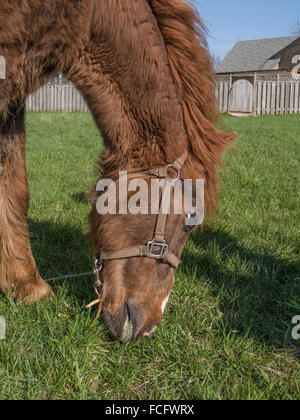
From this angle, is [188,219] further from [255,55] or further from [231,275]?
[255,55]

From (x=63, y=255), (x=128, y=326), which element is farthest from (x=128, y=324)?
(x=63, y=255)

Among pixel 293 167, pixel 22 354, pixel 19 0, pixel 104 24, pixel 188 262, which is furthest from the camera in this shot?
pixel 293 167

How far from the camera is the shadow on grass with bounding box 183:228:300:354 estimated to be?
224 centimetres

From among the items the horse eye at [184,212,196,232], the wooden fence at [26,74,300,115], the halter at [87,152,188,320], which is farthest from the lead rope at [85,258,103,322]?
the wooden fence at [26,74,300,115]

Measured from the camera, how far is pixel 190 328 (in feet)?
7.39

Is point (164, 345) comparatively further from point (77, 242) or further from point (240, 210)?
point (240, 210)

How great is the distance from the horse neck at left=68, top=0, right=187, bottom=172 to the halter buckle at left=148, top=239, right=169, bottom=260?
15.1 inches

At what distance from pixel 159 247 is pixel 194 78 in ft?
2.73

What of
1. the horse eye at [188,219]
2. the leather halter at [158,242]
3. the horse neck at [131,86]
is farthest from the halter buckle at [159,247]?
the horse neck at [131,86]

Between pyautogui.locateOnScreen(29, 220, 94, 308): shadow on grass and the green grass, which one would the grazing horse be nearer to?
the green grass

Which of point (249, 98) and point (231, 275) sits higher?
point (249, 98)

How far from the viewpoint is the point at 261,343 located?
6.89ft

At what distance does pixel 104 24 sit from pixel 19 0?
381 millimetres

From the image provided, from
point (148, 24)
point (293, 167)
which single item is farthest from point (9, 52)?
point (293, 167)
